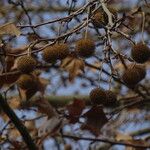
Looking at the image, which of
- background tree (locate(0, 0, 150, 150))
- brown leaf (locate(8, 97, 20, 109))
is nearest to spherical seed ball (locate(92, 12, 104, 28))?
background tree (locate(0, 0, 150, 150))

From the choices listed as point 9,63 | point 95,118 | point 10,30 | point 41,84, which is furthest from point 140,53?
point 41,84

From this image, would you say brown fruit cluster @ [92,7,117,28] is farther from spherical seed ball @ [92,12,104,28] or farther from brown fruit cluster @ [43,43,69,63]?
brown fruit cluster @ [43,43,69,63]

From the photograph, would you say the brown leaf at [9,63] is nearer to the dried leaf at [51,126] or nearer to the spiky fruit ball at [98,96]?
the dried leaf at [51,126]

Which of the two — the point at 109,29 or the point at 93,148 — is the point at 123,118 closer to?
the point at 93,148

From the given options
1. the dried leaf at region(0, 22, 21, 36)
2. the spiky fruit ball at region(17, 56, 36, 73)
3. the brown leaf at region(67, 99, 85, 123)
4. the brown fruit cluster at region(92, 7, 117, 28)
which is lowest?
the brown leaf at region(67, 99, 85, 123)

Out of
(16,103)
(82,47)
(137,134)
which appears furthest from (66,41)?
(137,134)
